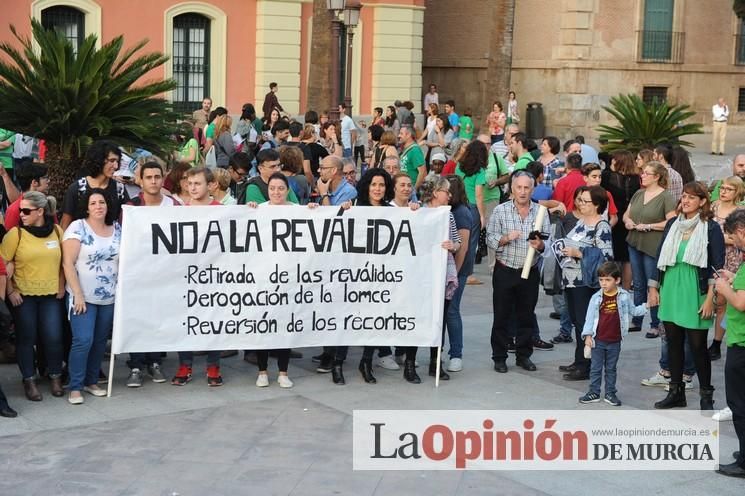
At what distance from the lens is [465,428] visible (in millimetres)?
8312

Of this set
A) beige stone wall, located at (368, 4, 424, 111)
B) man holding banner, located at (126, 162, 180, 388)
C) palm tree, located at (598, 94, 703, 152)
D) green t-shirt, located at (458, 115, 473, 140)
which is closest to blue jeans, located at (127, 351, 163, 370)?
man holding banner, located at (126, 162, 180, 388)

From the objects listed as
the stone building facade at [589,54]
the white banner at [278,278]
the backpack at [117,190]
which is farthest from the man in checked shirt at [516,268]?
the stone building facade at [589,54]

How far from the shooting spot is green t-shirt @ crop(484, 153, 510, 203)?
1424 cm

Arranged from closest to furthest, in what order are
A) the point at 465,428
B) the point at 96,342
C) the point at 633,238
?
the point at 465,428
the point at 96,342
the point at 633,238

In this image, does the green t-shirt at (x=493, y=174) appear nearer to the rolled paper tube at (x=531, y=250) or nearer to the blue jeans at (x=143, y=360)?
the rolled paper tube at (x=531, y=250)

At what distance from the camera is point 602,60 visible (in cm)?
3641

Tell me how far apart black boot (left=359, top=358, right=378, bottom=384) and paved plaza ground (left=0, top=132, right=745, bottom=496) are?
7 centimetres

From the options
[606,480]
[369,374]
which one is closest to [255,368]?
[369,374]

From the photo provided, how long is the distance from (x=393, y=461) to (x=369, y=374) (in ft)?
6.58

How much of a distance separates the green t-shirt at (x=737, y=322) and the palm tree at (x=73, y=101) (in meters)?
4.90

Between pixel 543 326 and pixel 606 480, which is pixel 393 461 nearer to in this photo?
pixel 606 480

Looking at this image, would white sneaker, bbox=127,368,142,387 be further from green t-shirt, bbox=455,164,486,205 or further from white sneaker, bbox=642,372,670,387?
green t-shirt, bbox=455,164,486,205

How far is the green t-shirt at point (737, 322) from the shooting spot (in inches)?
295

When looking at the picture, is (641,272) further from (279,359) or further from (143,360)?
(143,360)
